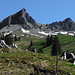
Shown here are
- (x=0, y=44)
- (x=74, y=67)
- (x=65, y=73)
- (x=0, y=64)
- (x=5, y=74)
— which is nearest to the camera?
(x=65, y=73)

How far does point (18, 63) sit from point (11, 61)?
1442 mm

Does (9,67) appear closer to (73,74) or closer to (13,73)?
(13,73)

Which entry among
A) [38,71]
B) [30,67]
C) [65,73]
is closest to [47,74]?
[38,71]

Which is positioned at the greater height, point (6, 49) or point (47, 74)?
point (6, 49)

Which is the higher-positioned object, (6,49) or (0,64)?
(6,49)

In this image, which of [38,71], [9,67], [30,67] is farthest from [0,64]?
[38,71]

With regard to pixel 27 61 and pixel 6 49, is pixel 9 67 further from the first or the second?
pixel 6 49

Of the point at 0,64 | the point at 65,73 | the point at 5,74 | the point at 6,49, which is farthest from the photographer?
the point at 6,49

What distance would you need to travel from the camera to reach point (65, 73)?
25.2m

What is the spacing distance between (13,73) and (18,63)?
6.16 meters

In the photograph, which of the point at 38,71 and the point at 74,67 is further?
the point at 74,67

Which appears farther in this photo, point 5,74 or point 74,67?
point 74,67

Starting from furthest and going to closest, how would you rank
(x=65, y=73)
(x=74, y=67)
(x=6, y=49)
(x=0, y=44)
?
(x=0, y=44)
(x=6, y=49)
(x=74, y=67)
(x=65, y=73)

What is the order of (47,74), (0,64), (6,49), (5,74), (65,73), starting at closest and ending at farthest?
1. (47,74)
2. (65,73)
3. (5,74)
4. (0,64)
5. (6,49)
